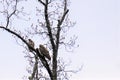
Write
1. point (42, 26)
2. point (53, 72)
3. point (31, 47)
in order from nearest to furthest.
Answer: point (31, 47), point (53, 72), point (42, 26)

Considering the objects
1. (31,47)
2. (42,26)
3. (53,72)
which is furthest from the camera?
(42,26)

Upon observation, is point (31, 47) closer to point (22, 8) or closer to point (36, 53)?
point (36, 53)

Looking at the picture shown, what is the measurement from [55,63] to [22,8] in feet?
9.14

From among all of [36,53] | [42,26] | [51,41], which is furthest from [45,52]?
[42,26]

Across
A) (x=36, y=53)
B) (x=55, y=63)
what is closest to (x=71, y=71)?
(x=55, y=63)

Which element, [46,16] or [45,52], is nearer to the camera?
[45,52]

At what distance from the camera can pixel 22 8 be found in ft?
50.9

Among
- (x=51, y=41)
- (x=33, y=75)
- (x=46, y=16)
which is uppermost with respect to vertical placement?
(x=46, y=16)

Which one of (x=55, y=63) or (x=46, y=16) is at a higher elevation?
(x=46, y=16)

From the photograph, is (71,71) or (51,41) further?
(71,71)

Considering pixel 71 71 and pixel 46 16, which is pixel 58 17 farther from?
pixel 71 71

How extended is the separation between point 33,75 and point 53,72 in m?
0.91

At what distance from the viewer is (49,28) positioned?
15.4 metres

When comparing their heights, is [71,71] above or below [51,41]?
below
